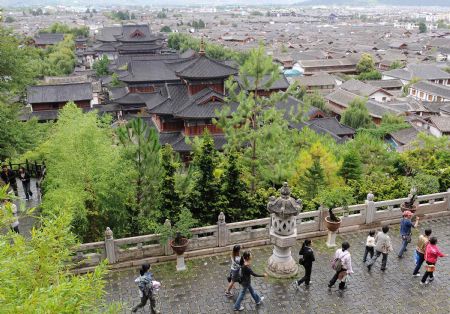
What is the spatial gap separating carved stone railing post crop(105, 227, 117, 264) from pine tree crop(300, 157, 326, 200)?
24.1ft

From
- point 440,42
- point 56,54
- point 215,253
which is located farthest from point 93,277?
point 440,42

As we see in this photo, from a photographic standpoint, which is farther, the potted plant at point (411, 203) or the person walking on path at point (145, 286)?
the potted plant at point (411, 203)

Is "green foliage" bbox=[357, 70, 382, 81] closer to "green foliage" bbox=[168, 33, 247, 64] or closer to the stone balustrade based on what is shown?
"green foliage" bbox=[168, 33, 247, 64]

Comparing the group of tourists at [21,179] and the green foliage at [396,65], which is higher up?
the group of tourists at [21,179]

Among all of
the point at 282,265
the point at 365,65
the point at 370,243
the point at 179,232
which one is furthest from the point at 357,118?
the point at 179,232

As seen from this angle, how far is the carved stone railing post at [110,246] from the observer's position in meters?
11.8

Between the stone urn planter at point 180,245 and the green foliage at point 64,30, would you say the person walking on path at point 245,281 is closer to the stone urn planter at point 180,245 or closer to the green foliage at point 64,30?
the stone urn planter at point 180,245

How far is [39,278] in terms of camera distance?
230 inches

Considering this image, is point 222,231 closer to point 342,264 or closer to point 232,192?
point 232,192

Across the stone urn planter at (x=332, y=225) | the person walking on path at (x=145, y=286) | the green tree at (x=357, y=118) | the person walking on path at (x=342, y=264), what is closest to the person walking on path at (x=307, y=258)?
the person walking on path at (x=342, y=264)

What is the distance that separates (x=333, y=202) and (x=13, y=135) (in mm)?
12889

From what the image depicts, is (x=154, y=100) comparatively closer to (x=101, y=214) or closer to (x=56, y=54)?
(x=101, y=214)

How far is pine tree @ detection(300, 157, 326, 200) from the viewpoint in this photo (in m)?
15.5

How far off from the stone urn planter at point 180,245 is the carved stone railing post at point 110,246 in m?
1.63
